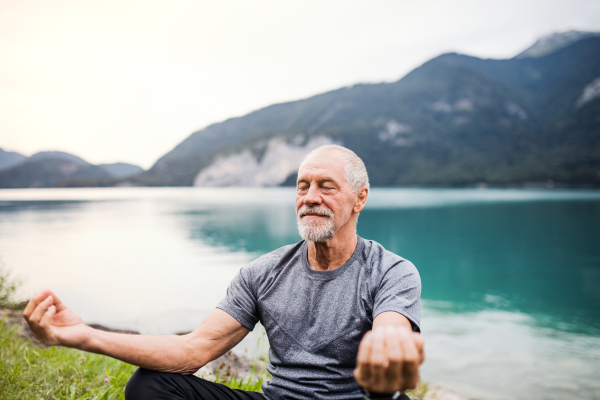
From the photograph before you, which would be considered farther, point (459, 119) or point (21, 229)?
point (459, 119)

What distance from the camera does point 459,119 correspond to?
597 ft

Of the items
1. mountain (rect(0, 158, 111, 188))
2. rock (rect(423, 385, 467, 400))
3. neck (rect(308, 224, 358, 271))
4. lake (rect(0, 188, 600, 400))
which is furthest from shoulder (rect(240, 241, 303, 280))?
mountain (rect(0, 158, 111, 188))

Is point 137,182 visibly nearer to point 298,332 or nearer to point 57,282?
point 57,282

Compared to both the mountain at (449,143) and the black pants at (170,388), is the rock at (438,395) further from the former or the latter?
the mountain at (449,143)

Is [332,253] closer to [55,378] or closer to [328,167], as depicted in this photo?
[328,167]

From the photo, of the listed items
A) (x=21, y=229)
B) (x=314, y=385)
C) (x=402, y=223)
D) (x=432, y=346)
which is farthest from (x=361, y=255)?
(x=21, y=229)

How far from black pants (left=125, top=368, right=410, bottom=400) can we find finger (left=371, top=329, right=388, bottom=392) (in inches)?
25.0

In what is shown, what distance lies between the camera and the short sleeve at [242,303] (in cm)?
216

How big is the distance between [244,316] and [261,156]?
146057mm

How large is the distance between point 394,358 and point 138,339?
1.29m

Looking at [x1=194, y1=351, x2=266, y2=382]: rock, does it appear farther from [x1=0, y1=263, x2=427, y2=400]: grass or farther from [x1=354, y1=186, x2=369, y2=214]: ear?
[x1=354, y1=186, x2=369, y2=214]: ear

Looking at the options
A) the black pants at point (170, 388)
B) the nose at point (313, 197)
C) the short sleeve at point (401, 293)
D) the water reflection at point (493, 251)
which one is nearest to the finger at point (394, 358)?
the short sleeve at point (401, 293)

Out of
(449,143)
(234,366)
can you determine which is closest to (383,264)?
(234,366)

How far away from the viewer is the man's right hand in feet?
5.04
